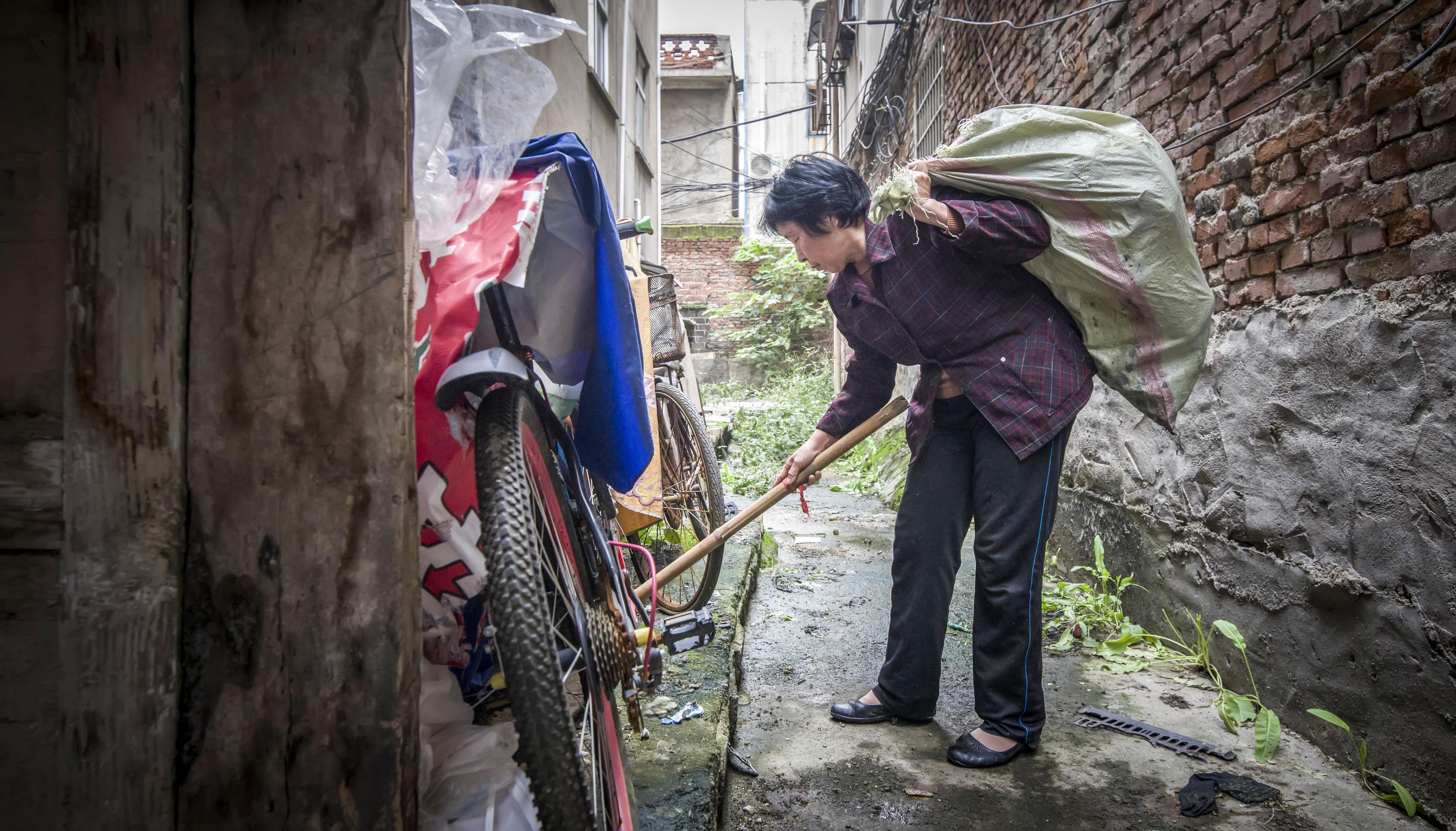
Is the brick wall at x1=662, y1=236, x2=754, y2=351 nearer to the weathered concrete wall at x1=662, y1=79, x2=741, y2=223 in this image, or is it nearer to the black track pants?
the weathered concrete wall at x1=662, y1=79, x2=741, y2=223

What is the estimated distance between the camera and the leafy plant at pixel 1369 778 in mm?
1856

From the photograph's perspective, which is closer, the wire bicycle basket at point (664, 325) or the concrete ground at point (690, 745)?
the concrete ground at point (690, 745)

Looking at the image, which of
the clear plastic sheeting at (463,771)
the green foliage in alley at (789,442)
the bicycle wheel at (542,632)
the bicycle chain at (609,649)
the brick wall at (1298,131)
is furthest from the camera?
the green foliage in alley at (789,442)

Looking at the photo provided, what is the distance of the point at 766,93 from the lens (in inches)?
1148

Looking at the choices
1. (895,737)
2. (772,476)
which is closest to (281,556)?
(895,737)

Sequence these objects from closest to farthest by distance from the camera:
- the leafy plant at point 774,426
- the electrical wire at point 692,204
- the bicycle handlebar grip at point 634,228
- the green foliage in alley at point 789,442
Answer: the bicycle handlebar grip at point 634,228, the green foliage in alley at point 789,442, the leafy plant at point 774,426, the electrical wire at point 692,204

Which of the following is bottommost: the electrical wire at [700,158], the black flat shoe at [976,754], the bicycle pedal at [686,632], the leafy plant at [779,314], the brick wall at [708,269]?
the black flat shoe at [976,754]

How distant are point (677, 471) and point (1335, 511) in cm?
232

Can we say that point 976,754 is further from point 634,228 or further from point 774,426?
point 774,426

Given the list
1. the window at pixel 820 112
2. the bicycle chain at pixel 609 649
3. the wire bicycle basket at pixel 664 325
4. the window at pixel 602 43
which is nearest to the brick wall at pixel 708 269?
the window at pixel 820 112

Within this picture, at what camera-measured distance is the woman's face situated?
2256 mm

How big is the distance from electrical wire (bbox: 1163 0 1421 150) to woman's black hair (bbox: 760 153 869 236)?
120 centimetres

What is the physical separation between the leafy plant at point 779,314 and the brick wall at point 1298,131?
1056 cm

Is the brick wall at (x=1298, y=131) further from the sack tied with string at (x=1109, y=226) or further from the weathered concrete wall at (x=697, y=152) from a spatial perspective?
the weathered concrete wall at (x=697, y=152)
